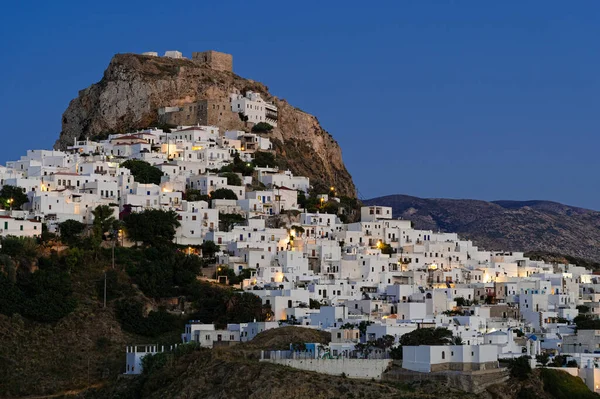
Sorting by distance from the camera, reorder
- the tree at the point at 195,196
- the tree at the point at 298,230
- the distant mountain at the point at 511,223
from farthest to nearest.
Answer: the distant mountain at the point at 511,223 → the tree at the point at 195,196 → the tree at the point at 298,230

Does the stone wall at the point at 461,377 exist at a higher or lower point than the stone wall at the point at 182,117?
lower

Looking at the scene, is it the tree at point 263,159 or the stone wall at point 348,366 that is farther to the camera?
the tree at point 263,159

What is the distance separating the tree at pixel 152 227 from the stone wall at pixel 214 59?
1532 inches

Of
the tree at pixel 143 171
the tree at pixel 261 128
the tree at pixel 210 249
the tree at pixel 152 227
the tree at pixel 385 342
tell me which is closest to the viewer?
the tree at pixel 385 342

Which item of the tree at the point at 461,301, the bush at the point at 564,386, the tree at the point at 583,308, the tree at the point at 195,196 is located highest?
the tree at the point at 195,196

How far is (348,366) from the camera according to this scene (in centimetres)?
5353

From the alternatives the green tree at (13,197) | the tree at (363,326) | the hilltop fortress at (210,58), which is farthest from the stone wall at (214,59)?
the tree at (363,326)

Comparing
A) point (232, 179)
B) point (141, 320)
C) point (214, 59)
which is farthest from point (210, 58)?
point (141, 320)

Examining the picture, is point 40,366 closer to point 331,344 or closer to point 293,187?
point 331,344

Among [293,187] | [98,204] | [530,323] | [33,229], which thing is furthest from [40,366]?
[293,187]

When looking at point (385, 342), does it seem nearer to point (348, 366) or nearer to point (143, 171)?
point (348, 366)

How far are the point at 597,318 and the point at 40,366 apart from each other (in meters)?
30.2

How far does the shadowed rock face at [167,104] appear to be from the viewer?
337 ft

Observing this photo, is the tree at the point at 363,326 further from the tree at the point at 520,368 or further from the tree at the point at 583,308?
the tree at the point at 583,308
